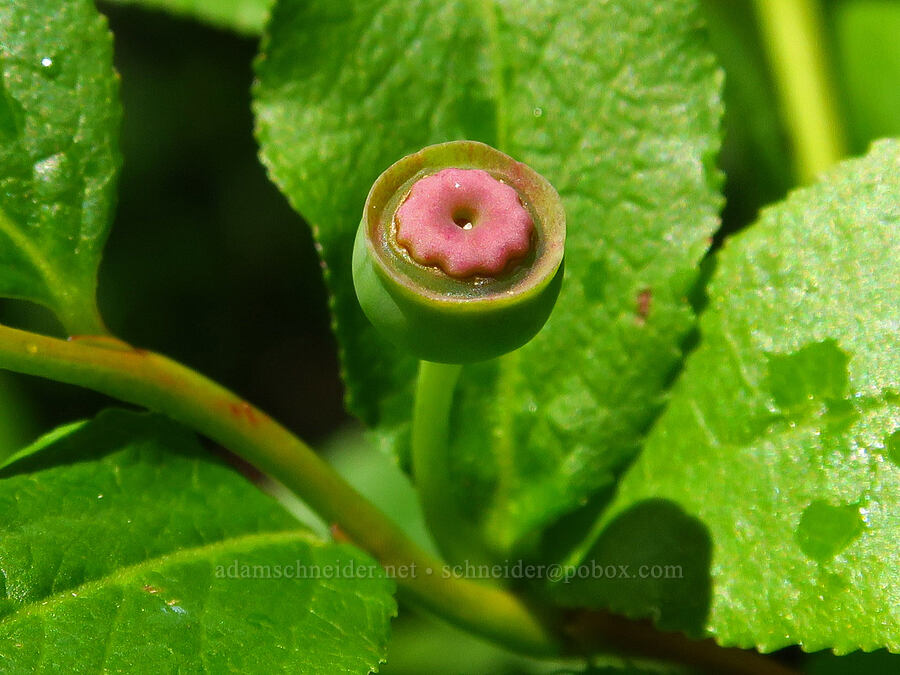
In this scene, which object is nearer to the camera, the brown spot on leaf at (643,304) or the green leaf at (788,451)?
the green leaf at (788,451)

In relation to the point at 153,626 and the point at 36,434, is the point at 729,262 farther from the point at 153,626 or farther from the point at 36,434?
the point at 36,434

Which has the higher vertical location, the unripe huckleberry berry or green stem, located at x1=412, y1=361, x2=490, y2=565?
the unripe huckleberry berry

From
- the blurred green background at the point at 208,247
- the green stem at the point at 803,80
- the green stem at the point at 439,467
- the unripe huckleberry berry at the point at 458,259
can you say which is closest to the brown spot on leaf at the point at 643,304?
the green stem at the point at 439,467

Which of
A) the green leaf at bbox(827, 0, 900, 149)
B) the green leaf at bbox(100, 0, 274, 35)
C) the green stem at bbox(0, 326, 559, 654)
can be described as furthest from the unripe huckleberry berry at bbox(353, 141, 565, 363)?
the green leaf at bbox(827, 0, 900, 149)

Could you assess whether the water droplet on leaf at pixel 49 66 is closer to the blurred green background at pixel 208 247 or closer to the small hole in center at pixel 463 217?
the small hole in center at pixel 463 217

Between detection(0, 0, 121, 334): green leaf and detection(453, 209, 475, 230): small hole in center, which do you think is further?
detection(0, 0, 121, 334): green leaf

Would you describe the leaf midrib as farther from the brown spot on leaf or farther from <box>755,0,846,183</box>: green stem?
<box>755,0,846,183</box>: green stem

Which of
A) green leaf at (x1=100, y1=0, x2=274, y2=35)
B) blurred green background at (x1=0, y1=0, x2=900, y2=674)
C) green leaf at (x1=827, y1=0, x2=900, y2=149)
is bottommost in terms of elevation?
blurred green background at (x1=0, y1=0, x2=900, y2=674)
